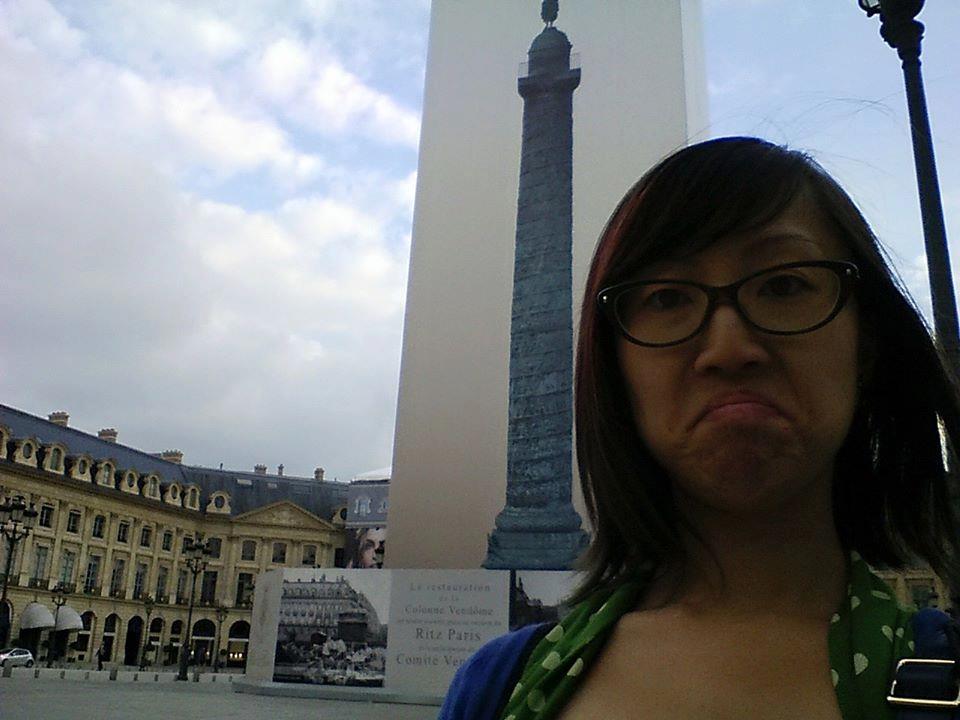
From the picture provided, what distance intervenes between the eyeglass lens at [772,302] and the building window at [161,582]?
5235cm

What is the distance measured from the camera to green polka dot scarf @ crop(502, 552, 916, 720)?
79 centimetres

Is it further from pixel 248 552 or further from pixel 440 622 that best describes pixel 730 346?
pixel 248 552

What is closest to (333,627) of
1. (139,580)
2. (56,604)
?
(56,604)

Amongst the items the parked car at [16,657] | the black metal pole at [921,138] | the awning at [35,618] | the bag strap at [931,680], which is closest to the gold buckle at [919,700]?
the bag strap at [931,680]

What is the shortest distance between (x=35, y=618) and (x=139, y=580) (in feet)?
32.2

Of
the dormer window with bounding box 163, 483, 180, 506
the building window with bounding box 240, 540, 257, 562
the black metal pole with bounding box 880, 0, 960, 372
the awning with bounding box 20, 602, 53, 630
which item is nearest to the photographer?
the black metal pole with bounding box 880, 0, 960, 372

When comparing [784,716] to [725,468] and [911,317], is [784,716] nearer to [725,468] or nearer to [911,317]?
[725,468]

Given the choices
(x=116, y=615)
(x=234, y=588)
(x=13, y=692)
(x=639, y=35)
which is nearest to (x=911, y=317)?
(x=13, y=692)

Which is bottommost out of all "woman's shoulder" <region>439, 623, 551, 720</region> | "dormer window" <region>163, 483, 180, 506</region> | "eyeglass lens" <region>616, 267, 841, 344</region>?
"woman's shoulder" <region>439, 623, 551, 720</region>

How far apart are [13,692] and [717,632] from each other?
1833 cm

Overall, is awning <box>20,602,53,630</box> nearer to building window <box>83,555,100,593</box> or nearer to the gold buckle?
building window <box>83,555,100,593</box>

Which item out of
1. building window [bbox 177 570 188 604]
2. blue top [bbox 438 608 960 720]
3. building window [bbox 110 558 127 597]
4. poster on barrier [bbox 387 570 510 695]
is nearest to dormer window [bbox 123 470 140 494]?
building window [bbox 110 558 127 597]

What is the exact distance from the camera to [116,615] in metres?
45.1

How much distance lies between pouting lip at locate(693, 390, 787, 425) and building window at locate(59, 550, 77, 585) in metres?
46.2
